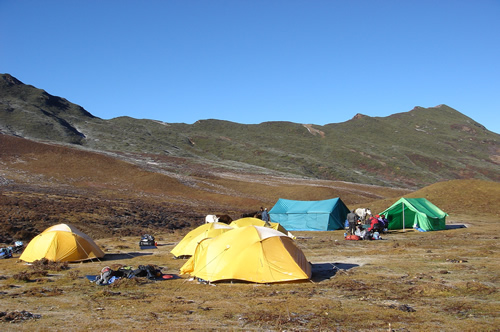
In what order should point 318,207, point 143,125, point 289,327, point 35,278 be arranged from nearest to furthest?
point 289,327 → point 35,278 → point 318,207 → point 143,125

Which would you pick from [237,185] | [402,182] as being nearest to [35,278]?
[237,185]

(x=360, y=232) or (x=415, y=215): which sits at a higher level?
(x=415, y=215)

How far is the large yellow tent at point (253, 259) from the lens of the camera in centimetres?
1241

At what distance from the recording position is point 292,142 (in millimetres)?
145000

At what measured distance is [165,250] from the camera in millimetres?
20734

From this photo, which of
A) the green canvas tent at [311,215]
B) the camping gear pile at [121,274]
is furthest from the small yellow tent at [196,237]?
the green canvas tent at [311,215]

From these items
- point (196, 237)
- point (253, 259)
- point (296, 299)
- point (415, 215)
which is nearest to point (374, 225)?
point (415, 215)

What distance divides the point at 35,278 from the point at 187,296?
19.2 ft

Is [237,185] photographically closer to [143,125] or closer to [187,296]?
[187,296]

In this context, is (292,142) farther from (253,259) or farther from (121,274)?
(121,274)

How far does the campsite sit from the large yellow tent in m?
0.29

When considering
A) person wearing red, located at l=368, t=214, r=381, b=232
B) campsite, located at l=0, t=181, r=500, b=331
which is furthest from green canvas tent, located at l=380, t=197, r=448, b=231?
campsite, located at l=0, t=181, r=500, b=331

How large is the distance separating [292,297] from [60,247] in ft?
35.0

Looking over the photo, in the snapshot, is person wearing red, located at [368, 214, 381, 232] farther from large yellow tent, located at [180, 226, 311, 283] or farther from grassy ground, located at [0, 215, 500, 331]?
large yellow tent, located at [180, 226, 311, 283]
